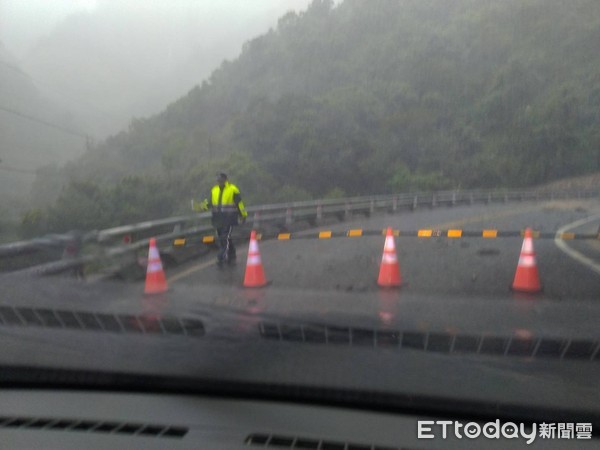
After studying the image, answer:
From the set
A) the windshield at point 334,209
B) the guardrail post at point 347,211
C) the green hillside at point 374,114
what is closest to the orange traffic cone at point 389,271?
the windshield at point 334,209

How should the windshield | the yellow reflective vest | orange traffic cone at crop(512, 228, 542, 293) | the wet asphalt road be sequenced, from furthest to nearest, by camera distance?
the yellow reflective vest < the wet asphalt road < orange traffic cone at crop(512, 228, 542, 293) < the windshield

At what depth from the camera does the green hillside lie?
17203mm

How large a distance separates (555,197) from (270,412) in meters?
21.3

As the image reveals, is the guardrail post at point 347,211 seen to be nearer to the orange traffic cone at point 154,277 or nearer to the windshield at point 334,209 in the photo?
the windshield at point 334,209

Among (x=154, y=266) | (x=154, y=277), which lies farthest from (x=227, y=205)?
(x=154, y=277)

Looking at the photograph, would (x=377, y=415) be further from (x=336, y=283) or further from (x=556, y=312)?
(x=336, y=283)

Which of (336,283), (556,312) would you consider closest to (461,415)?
(556,312)

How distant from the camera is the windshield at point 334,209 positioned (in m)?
4.98

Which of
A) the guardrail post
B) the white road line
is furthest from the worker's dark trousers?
the guardrail post

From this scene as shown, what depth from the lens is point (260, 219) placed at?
1792 cm

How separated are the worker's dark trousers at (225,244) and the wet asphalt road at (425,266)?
0.24 m

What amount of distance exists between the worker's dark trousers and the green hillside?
10.9ft

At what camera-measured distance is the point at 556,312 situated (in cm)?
744

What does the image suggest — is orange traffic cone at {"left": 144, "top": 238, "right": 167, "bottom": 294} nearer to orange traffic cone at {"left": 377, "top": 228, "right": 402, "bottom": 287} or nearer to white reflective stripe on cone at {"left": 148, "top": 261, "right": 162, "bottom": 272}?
white reflective stripe on cone at {"left": 148, "top": 261, "right": 162, "bottom": 272}
